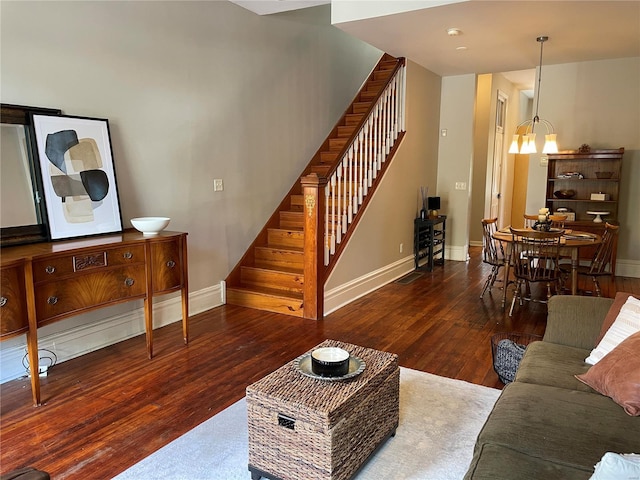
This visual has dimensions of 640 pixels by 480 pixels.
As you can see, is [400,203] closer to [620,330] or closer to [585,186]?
[585,186]

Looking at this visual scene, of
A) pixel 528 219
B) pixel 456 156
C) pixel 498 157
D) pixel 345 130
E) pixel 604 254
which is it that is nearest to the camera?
pixel 604 254

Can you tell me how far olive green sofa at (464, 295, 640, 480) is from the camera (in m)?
1.48

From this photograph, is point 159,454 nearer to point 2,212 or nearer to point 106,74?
point 2,212

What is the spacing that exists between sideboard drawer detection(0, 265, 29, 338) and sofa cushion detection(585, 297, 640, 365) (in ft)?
9.89

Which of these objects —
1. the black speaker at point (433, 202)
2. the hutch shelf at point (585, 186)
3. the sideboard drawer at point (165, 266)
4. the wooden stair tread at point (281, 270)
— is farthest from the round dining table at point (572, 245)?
A: the sideboard drawer at point (165, 266)

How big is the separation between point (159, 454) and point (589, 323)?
2358 mm

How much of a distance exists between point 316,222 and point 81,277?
6.73ft

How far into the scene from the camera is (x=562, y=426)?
170 centimetres

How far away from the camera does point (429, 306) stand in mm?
4867

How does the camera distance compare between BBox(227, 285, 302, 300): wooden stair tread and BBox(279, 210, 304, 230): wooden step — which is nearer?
BBox(227, 285, 302, 300): wooden stair tread

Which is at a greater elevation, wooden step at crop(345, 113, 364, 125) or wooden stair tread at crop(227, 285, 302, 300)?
wooden step at crop(345, 113, 364, 125)

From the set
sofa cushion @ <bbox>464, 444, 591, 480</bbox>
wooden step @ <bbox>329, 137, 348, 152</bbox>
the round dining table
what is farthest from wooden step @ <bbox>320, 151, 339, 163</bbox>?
sofa cushion @ <bbox>464, 444, 591, 480</bbox>

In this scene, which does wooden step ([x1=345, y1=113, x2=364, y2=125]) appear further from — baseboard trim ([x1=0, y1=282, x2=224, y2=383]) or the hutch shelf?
baseboard trim ([x1=0, y1=282, x2=224, y2=383])

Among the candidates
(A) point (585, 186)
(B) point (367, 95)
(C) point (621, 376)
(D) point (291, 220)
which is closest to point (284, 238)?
(D) point (291, 220)
